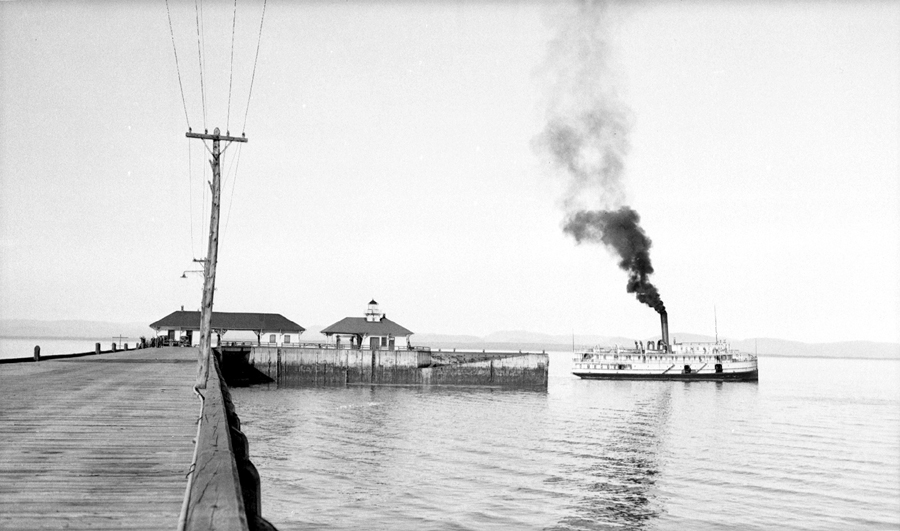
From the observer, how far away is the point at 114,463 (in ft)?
29.1

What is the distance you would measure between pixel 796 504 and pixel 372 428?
20.5 metres

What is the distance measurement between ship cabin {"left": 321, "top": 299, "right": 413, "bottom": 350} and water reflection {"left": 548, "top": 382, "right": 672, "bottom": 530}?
129 ft

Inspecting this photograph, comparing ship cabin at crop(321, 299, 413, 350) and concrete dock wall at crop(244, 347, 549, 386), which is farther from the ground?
ship cabin at crop(321, 299, 413, 350)

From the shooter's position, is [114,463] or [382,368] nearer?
[114,463]

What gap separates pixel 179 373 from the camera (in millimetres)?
27094

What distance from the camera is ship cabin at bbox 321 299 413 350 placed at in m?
82.9

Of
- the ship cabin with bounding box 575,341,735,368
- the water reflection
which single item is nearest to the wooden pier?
the water reflection

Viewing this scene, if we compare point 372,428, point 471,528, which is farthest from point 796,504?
point 372,428

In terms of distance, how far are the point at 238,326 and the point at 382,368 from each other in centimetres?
2574

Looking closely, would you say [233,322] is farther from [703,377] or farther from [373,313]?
[703,377]

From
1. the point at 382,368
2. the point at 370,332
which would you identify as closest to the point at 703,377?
the point at 370,332

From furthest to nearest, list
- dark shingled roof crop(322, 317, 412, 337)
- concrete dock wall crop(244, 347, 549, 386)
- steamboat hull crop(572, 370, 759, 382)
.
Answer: steamboat hull crop(572, 370, 759, 382) < dark shingled roof crop(322, 317, 412, 337) < concrete dock wall crop(244, 347, 549, 386)

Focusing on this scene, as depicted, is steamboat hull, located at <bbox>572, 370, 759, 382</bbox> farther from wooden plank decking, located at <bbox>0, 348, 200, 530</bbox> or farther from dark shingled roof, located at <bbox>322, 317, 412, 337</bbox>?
wooden plank decking, located at <bbox>0, 348, 200, 530</bbox>

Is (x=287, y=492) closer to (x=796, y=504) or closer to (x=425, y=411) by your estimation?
(x=796, y=504)
